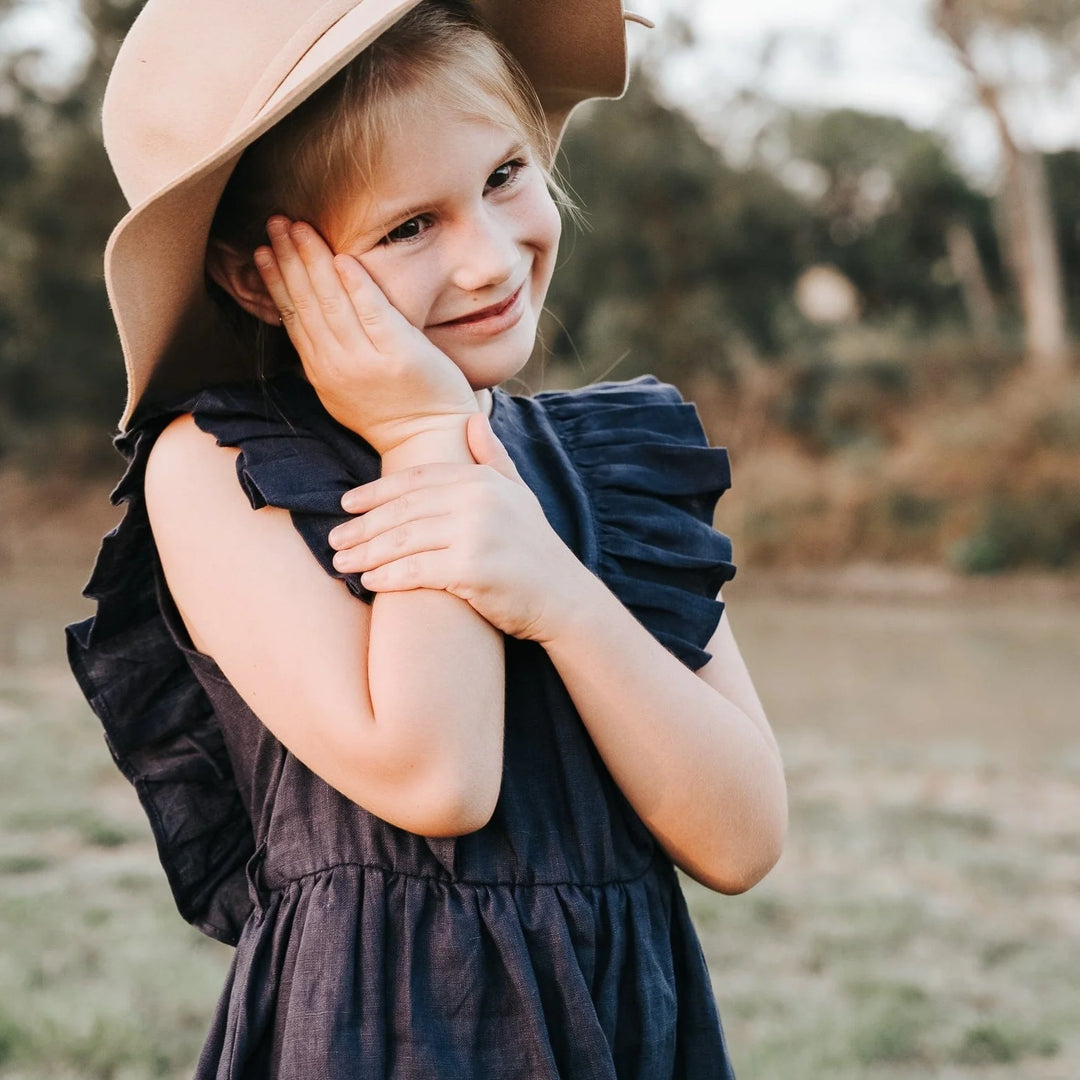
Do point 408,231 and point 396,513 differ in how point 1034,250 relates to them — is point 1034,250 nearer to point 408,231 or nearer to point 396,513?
point 408,231

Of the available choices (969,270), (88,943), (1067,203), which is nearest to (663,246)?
(969,270)

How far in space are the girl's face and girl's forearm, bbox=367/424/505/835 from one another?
0.33 m

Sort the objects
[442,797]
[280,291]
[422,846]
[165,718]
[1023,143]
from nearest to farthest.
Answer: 1. [442,797]
2. [422,846]
3. [280,291]
4. [165,718]
5. [1023,143]

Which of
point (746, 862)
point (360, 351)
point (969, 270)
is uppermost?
point (969, 270)

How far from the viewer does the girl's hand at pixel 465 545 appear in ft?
4.22

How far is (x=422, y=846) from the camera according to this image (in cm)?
134

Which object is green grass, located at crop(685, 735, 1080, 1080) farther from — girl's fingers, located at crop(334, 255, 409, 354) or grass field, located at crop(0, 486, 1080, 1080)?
girl's fingers, located at crop(334, 255, 409, 354)

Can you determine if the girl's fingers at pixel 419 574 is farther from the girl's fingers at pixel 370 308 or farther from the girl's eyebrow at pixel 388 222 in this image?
the girl's eyebrow at pixel 388 222

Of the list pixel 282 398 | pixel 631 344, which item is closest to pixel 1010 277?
pixel 631 344

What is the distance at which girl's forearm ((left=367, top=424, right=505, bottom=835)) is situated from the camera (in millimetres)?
1226

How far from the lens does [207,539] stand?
4.44ft

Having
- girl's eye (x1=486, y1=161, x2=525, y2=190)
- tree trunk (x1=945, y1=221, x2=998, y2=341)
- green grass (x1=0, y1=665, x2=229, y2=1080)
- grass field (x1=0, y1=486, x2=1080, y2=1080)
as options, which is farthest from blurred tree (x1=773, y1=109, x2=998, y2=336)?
girl's eye (x1=486, y1=161, x2=525, y2=190)

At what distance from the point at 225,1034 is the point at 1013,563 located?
12.2 m

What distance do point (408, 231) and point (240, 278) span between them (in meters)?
0.22
